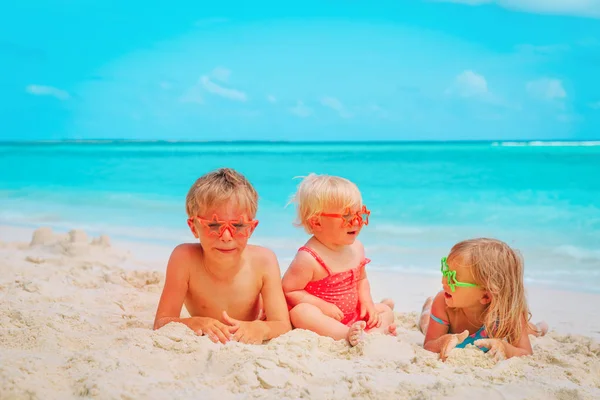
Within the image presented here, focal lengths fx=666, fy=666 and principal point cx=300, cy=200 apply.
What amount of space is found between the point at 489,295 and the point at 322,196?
1.00 meters

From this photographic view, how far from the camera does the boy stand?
3.26m

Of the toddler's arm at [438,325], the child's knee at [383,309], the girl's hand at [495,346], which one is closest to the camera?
the girl's hand at [495,346]

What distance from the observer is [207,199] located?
129 inches

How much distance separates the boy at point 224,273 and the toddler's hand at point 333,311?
0.24 m

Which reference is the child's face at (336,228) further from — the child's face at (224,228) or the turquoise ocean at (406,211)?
the turquoise ocean at (406,211)

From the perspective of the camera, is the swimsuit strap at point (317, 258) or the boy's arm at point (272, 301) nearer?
the boy's arm at point (272, 301)

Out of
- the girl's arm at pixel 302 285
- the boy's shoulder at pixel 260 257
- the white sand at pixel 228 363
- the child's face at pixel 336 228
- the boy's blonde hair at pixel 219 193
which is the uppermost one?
the boy's blonde hair at pixel 219 193

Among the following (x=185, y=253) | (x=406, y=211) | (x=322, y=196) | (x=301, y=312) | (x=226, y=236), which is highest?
A: (x=406, y=211)

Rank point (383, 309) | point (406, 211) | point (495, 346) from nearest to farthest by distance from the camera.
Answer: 1. point (495, 346)
2. point (383, 309)
3. point (406, 211)

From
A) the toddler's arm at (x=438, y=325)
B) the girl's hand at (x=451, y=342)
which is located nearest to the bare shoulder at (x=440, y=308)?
the toddler's arm at (x=438, y=325)

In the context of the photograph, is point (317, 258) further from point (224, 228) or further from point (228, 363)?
point (228, 363)

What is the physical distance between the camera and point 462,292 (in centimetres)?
319

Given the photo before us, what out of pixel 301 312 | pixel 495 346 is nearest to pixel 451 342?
pixel 495 346

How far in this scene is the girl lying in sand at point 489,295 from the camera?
3125mm
